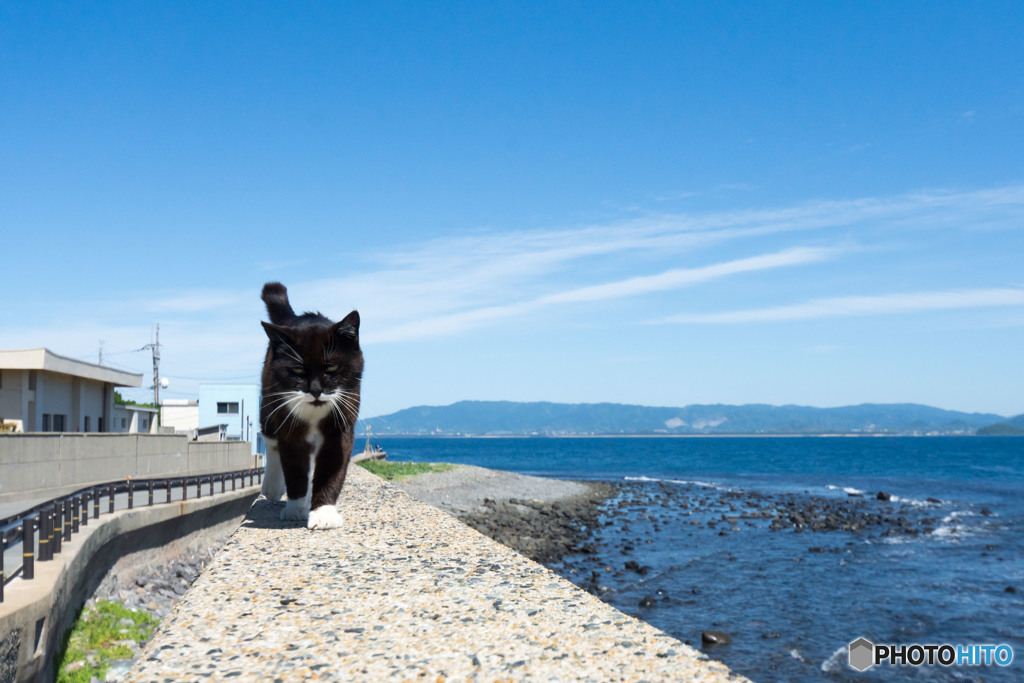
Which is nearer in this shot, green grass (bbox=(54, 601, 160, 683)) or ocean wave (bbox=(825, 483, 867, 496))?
green grass (bbox=(54, 601, 160, 683))

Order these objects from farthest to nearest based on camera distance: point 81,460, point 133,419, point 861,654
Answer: point 133,419 → point 81,460 → point 861,654

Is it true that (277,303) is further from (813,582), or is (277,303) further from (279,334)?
(813,582)

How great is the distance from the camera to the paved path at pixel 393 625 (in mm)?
4801

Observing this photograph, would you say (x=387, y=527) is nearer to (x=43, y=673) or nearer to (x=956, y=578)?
(x=43, y=673)

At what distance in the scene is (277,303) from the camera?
387 inches

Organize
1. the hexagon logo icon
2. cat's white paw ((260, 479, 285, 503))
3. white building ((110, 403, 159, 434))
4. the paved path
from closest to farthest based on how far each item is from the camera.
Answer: the paved path → cat's white paw ((260, 479, 285, 503)) → the hexagon logo icon → white building ((110, 403, 159, 434))

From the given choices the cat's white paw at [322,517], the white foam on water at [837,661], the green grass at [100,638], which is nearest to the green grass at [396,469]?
the white foam on water at [837,661]

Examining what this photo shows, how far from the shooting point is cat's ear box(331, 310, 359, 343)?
815 cm

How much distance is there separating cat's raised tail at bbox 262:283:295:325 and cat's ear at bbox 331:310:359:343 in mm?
1516

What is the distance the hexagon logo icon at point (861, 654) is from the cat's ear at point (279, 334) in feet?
35.1

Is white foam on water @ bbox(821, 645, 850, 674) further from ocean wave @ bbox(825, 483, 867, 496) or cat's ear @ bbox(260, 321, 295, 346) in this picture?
ocean wave @ bbox(825, 483, 867, 496)

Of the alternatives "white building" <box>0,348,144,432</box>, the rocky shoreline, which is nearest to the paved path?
the rocky shoreline

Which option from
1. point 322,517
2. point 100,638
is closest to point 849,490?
point 322,517

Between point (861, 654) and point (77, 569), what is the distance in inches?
488
